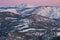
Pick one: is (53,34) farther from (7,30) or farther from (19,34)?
(7,30)

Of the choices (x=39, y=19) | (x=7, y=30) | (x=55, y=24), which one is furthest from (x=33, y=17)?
(x=7, y=30)

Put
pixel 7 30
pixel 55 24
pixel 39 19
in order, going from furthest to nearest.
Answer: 1. pixel 39 19
2. pixel 55 24
3. pixel 7 30

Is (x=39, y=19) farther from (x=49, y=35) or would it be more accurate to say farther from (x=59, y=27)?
(x=49, y=35)

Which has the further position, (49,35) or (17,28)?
(17,28)

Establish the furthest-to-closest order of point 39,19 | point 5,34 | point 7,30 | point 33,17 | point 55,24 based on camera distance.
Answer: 1. point 39,19
2. point 33,17
3. point 55,24
4. point 7,30
5. point 5,34

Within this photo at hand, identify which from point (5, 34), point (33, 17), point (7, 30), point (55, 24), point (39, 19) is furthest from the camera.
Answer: point (39, 19)

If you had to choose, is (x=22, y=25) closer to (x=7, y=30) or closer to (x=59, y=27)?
(x=7, y=30)

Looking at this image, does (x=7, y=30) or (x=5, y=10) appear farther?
(x=5, y=10)

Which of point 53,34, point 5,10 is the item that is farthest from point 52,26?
point 5,10
